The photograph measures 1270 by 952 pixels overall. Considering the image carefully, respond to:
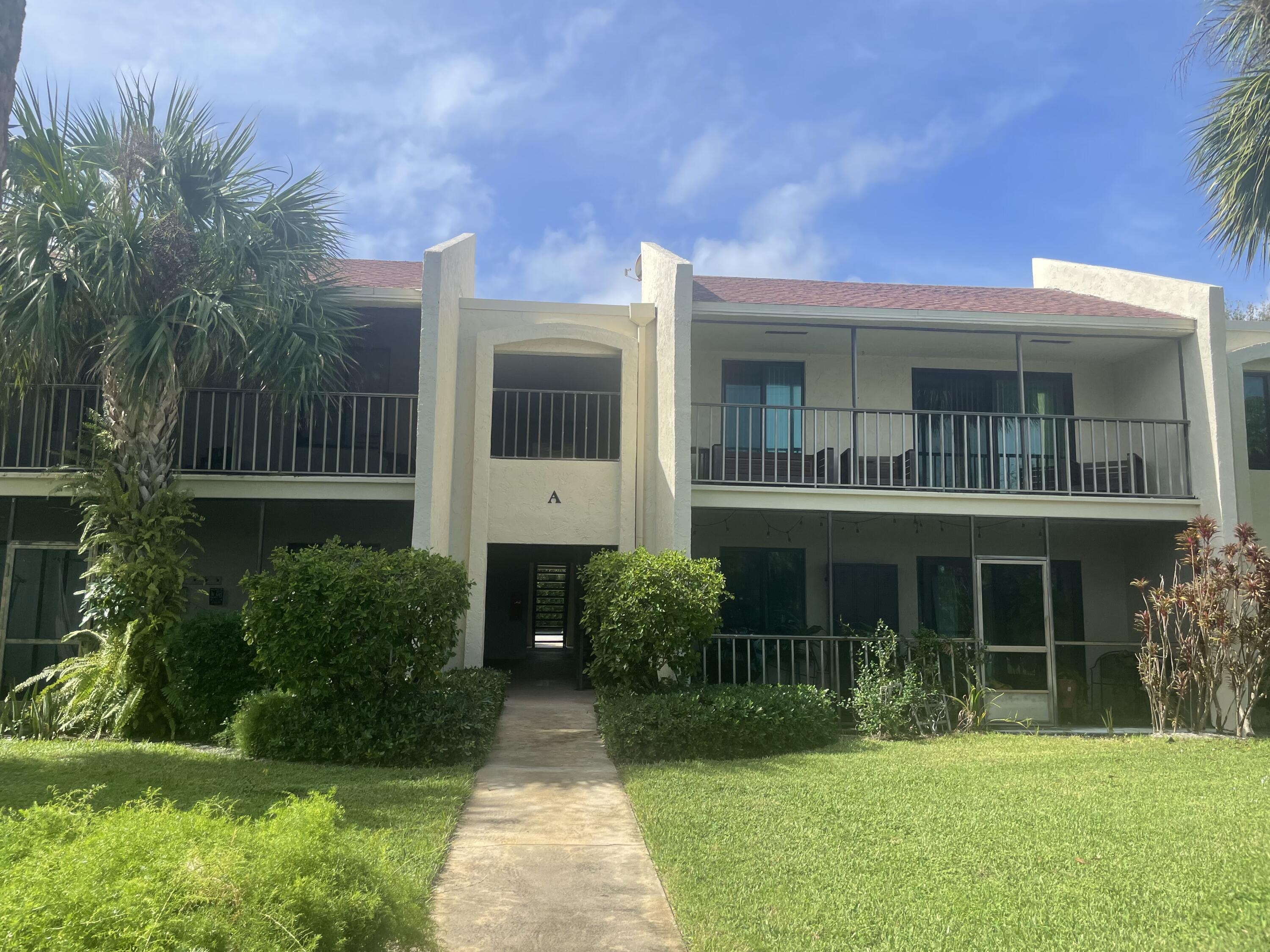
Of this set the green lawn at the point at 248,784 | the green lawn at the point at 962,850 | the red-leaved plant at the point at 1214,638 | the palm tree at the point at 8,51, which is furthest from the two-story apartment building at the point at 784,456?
the palm tree at the point at 8,51

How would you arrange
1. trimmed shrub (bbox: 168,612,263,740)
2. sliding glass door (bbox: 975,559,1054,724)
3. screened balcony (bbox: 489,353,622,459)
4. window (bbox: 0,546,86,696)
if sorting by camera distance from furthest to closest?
screened balcony (bbox: 489,353,622,459), window (bbox: 0,546,86,696), sliding glass door (bbox: 975,559,1054,724), trimmed shrub (bbox: 168,612,263,740)

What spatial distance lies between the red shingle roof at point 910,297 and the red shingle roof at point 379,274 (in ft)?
14.2

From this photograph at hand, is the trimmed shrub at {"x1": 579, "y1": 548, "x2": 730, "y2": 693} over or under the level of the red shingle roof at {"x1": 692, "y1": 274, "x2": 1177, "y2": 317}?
under

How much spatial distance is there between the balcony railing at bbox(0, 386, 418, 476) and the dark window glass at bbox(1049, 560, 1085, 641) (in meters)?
10.3

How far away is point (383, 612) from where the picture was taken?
28.2ft

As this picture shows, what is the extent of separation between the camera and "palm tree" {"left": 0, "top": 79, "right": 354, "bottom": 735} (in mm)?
9695

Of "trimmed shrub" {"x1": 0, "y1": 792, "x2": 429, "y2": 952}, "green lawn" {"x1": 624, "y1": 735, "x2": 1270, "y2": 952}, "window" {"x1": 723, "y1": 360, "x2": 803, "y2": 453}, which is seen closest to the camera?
"trimmed shrub" {"x1": 0, "y1": 792, "x2": 429, "y2": 952}

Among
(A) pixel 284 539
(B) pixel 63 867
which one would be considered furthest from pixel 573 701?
(B) pixel 63 867

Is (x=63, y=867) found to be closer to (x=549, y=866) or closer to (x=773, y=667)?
(x=549, y=866)

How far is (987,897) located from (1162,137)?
11.0m

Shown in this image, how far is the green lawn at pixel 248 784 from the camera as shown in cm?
612

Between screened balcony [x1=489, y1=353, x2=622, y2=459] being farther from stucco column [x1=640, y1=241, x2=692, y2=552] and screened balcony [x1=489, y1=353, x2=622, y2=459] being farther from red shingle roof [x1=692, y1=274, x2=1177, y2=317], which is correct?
red shingle roof [x1=692, y1=274, x2=1177, y2=317]

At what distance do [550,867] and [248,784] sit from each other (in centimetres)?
305

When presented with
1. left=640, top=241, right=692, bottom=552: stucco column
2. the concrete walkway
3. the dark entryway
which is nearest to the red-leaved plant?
left=640, top=241, right=692, bottom=552: stucco column
